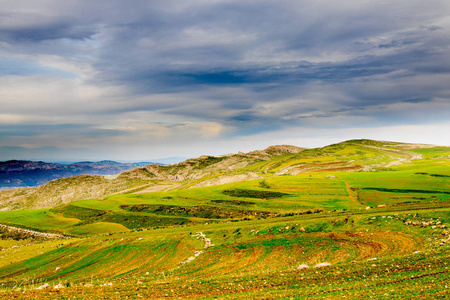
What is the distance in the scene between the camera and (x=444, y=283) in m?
20.2

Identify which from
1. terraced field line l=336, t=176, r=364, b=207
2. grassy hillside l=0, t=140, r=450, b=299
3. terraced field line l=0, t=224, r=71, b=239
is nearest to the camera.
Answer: grassy hillside l=0, t=140, r=450, b=299

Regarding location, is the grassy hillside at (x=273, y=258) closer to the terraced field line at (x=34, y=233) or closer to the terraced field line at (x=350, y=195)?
the terraced field line at (x=350, y=195)

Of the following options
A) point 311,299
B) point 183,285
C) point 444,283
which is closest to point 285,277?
point 311,299

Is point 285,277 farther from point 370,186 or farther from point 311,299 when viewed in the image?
point 370,186

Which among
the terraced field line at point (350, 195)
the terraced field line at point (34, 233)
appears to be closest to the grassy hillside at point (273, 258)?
the terraced field line at point (350, 195)

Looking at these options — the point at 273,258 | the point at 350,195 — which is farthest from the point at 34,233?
the point at 350,195

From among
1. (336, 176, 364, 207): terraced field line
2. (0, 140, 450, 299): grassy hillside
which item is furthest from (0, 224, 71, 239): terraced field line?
(336, 176, 364, 207): terraced field line

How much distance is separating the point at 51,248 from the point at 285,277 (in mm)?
66800

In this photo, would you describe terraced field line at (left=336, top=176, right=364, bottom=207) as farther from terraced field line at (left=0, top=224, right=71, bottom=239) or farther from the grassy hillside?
terraced field line at (left=0, top=224, right=71, bottom=239)

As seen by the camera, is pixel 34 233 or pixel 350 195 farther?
pixel 350 195

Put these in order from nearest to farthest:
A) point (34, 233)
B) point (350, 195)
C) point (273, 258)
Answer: point (273, 258) < point (34, 233) < point (350, 195)

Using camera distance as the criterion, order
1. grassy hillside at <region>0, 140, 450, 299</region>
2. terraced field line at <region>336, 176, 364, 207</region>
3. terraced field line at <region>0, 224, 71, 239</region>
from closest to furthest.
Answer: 1. grassy hillside at <region>0, 140, 450, 299</region>
2. terraced field line at <region>336, 176, 364, 207</region>
3. terraced field line at <region>0, 224, 71, 239</region>

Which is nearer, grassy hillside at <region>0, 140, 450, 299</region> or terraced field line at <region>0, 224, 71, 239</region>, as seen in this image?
grassy hillside at <region>0, 140, 450, 299</region>

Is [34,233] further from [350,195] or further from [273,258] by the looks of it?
[350,195]
